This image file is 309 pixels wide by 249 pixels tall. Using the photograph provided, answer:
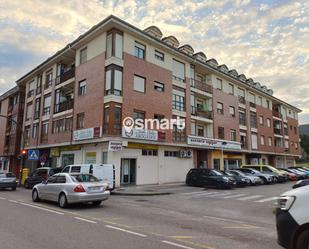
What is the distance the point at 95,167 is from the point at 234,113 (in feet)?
83.2

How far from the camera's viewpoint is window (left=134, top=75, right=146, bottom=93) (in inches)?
956

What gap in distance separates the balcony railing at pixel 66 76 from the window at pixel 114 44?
20.8ft

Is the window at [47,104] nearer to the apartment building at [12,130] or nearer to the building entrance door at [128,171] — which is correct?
the apartment building at [12,130]

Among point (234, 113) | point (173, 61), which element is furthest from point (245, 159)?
point (173, 61)

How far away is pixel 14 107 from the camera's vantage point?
40594mm

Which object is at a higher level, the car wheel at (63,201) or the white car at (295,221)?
the white car at (295,221)

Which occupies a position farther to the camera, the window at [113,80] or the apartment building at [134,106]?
the apartment building at [134,106]

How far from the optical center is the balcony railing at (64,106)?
27.7m

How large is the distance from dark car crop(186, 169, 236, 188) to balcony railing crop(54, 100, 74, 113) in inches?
541

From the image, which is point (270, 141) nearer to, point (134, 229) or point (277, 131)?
point (277, 131)

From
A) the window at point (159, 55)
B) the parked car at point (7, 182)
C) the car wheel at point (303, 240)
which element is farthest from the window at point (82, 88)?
the car wheel at point (303, 240)

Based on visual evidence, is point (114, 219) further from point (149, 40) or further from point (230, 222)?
point (149, 40)

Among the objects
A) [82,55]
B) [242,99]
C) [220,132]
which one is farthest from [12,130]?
[242,99]

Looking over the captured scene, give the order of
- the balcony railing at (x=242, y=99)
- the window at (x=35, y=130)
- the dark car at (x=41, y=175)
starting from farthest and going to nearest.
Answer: the balcony railing at (x=242, y=99), the window at (x=35, y=130), the dark car at (x=41, y=175)
